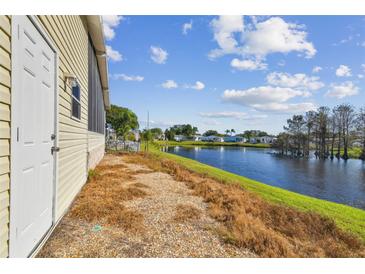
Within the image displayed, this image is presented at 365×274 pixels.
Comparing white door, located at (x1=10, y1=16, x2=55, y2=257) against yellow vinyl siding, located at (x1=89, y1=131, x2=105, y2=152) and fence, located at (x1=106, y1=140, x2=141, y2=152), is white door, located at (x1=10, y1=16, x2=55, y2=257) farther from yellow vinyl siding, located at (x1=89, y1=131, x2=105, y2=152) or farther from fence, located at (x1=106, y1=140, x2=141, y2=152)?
fence, located at (x1=106, y1=140, x2=141, y2=152)

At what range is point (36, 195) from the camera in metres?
2.35

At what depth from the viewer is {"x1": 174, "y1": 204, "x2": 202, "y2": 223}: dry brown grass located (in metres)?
3.51

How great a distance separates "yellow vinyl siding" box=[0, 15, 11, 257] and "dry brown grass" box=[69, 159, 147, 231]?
1.55 meters

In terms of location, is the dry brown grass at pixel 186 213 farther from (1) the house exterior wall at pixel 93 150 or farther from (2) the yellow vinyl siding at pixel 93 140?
(2) the yellow vinyl siding at pixel 93 140

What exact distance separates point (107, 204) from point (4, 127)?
2638 millimetres

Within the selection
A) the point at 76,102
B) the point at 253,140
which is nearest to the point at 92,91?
the point at 76,102

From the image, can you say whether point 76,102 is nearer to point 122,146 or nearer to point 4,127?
point 4,127

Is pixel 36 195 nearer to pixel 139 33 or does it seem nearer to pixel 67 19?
pixel 67 19

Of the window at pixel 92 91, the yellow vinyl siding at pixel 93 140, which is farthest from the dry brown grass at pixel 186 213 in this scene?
the window at pixel 92 91

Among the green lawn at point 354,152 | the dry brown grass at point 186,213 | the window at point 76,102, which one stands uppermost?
the window at point 76,102

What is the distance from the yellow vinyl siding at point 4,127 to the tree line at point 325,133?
38.0 metres

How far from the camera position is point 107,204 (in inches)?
157

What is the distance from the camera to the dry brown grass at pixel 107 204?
3268 mm

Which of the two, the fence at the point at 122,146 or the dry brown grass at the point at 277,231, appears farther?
the fence at the point at 122,146
